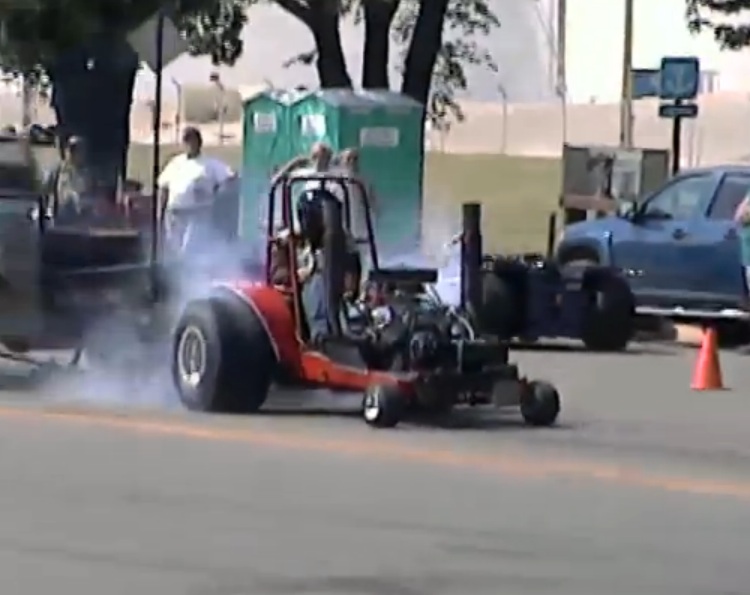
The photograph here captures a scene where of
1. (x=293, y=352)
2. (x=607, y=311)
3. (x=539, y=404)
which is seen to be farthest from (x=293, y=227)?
(x=607, y=311)

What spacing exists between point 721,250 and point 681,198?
3.15 ft

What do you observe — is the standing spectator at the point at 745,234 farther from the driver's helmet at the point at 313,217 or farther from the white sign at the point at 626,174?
the driver's helmet at the point at 313,217

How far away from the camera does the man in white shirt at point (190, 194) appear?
74.2 feet

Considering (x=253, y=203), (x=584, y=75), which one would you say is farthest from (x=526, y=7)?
(x=253, y=203)

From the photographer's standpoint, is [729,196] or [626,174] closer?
[729,196]

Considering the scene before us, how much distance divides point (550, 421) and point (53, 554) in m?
5.87

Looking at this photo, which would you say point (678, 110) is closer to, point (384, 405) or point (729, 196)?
point (729, 196)

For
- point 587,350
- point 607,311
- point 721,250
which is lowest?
point 587,350

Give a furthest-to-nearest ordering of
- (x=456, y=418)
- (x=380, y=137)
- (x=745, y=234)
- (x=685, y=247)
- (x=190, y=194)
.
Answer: (x=380, y=137) < (x=685, y=247) < (x=745, y=234) < (x=190, y=194) < (x=456, y=418)

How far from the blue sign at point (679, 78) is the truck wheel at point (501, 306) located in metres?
6.72

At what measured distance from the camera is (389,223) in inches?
1036

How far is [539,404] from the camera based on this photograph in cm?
1590

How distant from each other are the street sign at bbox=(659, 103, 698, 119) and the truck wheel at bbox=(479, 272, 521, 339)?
21.3ft

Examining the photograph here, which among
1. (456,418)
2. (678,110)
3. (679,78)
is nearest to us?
(456,418)
